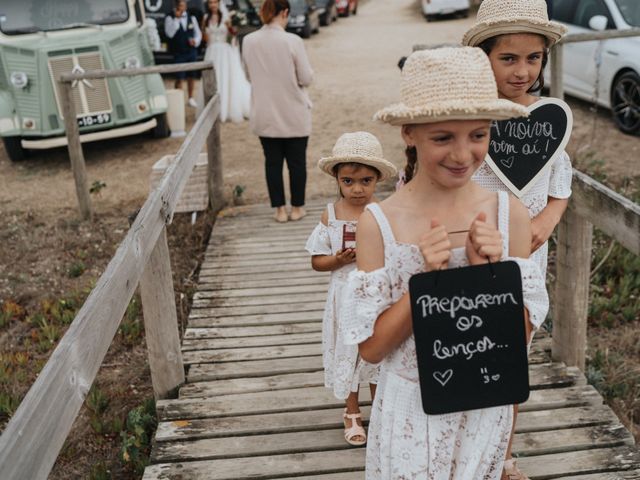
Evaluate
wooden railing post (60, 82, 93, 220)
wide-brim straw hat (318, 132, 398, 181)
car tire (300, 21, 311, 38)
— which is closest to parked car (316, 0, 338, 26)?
car tire (300, 21, 311, 38)

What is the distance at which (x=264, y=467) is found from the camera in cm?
293

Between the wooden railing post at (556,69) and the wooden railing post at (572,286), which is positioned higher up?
the wooden railing post at (556,69)

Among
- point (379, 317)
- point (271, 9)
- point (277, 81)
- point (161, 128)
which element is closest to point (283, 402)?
point (379, 317)

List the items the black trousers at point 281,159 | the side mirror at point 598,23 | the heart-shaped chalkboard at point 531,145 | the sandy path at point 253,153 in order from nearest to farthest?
the heart-shaped chalkboard at point 531,145 < the black trousers at point 281,159 < the sandy path at point 253,153 < the side mirror at point 598,23

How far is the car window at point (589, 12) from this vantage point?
886cm

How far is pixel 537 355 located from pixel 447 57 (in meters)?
2.53

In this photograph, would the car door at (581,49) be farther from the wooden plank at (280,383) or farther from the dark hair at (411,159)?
the dark hair at (411,159)

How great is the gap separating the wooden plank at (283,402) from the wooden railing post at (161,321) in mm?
128

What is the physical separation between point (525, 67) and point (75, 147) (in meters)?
5.67

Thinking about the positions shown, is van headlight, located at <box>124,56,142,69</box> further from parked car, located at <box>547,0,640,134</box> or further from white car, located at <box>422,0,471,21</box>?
white car, located at <box>422,0,471,21</box>

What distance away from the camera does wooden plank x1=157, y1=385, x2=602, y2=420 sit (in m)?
3.28

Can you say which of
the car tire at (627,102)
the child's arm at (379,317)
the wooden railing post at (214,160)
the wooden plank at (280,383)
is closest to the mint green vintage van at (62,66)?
the wooden railing post at (214,160)

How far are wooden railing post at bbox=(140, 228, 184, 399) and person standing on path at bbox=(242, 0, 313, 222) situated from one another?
267 centimetres

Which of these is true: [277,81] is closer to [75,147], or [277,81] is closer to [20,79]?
[75,147]
